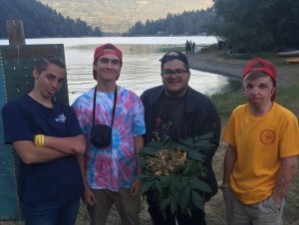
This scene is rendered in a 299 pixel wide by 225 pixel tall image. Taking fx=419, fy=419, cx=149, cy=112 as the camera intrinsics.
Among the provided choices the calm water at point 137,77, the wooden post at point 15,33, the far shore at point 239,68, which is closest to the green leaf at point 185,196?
the wooden post at point 15,33

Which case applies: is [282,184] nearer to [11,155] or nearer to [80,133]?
[80,133]

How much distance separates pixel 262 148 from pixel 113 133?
1.13 meters

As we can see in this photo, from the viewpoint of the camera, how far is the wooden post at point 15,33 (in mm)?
4086

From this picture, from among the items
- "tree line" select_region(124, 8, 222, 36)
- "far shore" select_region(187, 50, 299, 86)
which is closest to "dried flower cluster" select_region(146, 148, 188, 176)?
"far shore" select_region(187, 50, 299, 86)

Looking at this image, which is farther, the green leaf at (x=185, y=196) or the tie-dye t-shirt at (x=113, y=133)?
the tie-dye t-shirt at (x=113, y=133)

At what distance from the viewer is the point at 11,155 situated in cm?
428

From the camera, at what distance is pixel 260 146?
3.06 metres

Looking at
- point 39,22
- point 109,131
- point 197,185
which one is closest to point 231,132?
point 197,185

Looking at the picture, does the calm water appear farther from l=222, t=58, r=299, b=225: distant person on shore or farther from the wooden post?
l=222, t=58, r=299, b=225: distant person on shore

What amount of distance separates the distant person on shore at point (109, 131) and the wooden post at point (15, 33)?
3.82ft

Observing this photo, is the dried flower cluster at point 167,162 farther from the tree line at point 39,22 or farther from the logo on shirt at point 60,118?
the tree line at point 39,22

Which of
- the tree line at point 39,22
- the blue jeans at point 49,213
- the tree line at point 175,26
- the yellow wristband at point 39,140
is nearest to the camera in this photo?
the yellow wristband at point 39,140

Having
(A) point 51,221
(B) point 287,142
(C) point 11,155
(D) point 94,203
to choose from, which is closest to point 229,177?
(B) point 287,142

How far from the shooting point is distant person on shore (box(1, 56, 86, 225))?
2.94 meters
